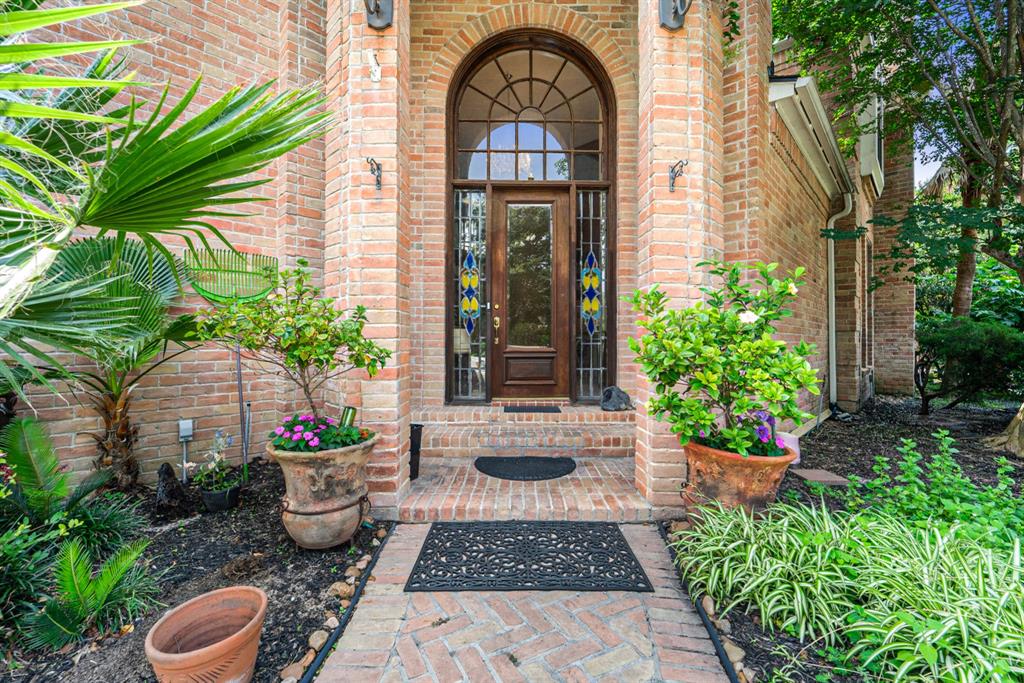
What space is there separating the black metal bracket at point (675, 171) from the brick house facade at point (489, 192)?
0.03 metres

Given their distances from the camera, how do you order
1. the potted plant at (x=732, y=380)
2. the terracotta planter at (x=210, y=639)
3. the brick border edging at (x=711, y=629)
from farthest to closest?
the potted plant at (x=732, y=380) < the brick border edging at (x=711, y=629) < the terracotta planter at (x=210, y=639)

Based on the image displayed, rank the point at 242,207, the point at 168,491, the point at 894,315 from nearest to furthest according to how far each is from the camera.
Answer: the point at 168,491 → the point at 242,207 → the point at 894,315

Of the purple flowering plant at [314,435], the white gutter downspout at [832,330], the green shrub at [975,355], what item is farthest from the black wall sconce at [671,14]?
the green shrub at [975,355]

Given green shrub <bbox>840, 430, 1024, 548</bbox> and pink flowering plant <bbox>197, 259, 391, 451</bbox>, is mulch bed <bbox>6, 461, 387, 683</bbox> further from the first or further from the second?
green shrub <bbox>840, 430, 1024, 548</bbox>

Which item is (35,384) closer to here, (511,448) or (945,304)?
(511,448)

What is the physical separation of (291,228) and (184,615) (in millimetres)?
2915

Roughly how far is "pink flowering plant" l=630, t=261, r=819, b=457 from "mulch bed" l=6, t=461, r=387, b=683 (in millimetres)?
1857

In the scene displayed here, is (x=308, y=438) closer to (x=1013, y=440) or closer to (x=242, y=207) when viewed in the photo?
(x=242, y=207)

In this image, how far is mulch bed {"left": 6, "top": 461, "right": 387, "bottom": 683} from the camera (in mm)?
1540

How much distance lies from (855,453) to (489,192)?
4.44m

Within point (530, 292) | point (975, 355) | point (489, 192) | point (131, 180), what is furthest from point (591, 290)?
point (975, 355)

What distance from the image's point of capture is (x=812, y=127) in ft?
14.9

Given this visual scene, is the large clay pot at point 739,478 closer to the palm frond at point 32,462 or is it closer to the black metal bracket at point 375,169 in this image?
the black metal bracket at point 375,169

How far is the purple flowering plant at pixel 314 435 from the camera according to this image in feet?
7.29
